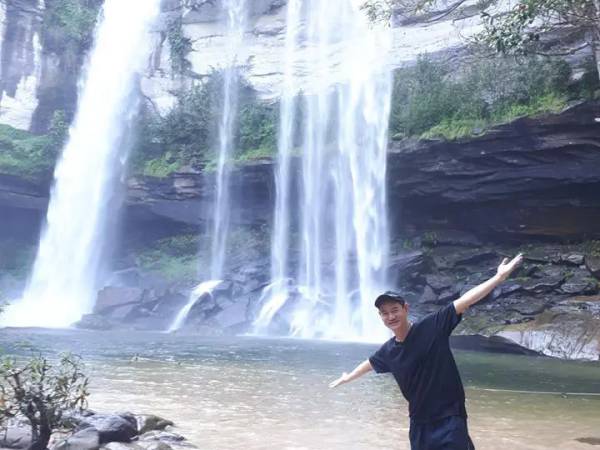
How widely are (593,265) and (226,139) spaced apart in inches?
633

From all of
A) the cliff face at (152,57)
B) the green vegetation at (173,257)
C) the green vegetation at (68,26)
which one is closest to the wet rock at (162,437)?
the green vegetation at (173,257)

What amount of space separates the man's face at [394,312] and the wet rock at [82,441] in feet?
10.1

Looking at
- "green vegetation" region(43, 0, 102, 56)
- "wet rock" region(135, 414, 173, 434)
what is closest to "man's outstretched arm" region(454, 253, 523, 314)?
"wet rock" region(135, 414, 173, 434)

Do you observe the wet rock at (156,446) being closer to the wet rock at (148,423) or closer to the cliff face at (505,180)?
the wet rock at (148,423)

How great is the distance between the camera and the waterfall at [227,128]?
2788 centimetres

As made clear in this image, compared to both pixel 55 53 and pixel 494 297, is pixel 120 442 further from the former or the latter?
pixel 55 53

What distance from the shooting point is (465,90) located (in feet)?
72.5

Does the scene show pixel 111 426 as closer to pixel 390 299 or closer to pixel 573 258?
pixel 390 299

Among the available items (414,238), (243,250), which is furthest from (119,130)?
(414,238)

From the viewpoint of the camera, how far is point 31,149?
95.0 ft

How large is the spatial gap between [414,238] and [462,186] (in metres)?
3.70

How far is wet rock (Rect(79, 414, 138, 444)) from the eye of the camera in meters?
5.18

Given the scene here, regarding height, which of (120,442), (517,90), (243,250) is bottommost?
(120,442)

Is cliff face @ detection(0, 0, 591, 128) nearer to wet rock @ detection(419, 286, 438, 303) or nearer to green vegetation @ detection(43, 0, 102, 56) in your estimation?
green vegetation @ detection(43, 0, 102, 56)
